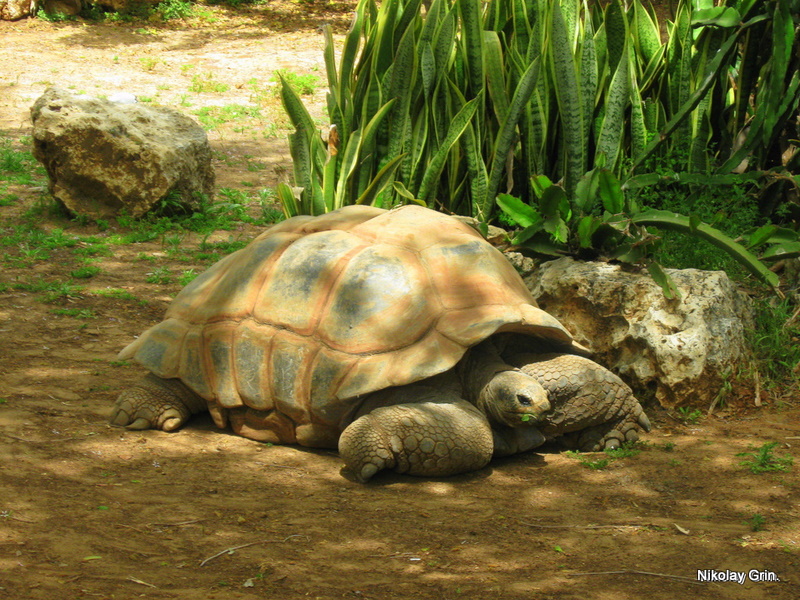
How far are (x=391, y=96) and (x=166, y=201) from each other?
1.93 metres

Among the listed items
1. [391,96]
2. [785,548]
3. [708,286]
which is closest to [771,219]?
[708,286]

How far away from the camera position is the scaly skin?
9.73ft

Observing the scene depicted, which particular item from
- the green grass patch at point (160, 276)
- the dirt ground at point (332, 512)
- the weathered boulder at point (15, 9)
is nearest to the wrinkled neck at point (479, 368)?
the dirt ground at point (332, 512)

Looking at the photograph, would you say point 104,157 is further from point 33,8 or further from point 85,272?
point 33,8

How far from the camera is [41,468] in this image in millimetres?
2574

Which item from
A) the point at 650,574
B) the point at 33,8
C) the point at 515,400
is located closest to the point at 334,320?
the point at 515,400

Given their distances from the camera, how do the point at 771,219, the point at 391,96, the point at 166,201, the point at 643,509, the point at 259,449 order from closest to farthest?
the point at 643,509 < the point at 259,449 < the point at 771,219 < the point at 391,96 < the point at 166,201

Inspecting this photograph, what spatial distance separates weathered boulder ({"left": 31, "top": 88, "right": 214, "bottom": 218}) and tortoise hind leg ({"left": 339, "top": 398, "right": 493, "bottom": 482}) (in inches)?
131

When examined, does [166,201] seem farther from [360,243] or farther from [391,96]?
[360,243]

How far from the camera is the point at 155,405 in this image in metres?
3.15

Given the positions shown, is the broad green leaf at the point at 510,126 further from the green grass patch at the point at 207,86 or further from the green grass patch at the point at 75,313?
the green grass patch at the point at 207,86

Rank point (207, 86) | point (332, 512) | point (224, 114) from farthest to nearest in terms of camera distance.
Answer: point (207, 86), point (224, 114), point (332, 512)

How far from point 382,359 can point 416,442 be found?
321 millimetres

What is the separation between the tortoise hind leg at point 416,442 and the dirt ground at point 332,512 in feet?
0.22
